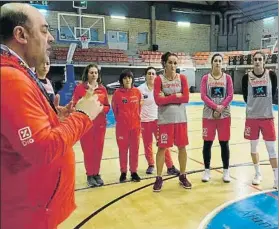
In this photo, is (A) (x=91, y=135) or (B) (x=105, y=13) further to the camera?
(B) (x=105, y=13)

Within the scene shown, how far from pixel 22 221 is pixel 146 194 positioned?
295 centimetres

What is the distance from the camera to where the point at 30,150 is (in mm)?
1026

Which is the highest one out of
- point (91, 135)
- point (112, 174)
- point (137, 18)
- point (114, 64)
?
point (137, 18)

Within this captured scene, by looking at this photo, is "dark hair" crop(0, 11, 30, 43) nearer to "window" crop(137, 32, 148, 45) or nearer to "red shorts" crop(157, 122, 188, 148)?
"red shorts" crop(157, 122, 188, 148)

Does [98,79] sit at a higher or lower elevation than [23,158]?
higher

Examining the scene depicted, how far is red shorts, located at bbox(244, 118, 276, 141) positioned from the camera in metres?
4.03

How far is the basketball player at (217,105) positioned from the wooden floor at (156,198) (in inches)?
14.9

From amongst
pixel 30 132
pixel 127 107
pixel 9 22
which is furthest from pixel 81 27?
pixel 30 132

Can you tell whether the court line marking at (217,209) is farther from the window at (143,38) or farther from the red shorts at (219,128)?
the window at (143,38)

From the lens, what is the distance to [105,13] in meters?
23.0

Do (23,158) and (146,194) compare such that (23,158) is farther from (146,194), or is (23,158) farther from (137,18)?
(137,18)

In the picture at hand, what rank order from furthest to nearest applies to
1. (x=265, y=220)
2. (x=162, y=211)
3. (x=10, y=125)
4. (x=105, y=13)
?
1. (x=105, y=13)
2. (x=162, y=211)
3. (x=265, y=220)
4. (x=10, y=125)

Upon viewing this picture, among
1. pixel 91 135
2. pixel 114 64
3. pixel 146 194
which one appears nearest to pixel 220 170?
pixel 146 194

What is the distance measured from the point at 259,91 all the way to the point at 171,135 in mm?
1294
